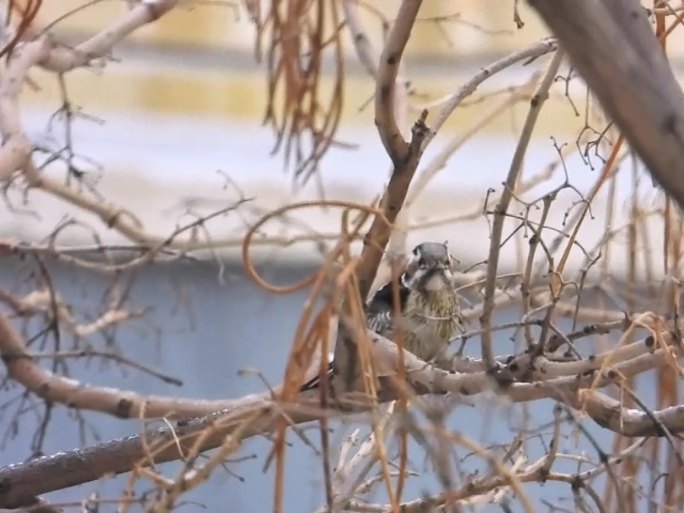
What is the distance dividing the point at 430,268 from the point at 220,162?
874 millimetres

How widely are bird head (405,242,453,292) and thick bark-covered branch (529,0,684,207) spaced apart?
0.53m

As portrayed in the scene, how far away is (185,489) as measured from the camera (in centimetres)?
48

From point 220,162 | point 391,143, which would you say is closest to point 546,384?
point 391,143

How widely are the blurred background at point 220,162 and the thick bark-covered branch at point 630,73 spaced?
4.14 ft

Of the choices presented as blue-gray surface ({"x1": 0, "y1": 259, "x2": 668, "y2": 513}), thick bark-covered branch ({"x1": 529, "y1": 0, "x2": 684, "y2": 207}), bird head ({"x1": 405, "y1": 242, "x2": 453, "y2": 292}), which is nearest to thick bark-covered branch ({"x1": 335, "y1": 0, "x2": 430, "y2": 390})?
thick bark-covered branch ({"x1": 529, "y1": 0, "x2": 684, "y2": 207})

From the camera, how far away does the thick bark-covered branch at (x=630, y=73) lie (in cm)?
32

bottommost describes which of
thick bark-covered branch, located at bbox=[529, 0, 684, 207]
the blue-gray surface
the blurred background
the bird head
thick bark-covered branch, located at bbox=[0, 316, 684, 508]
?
thick bark-covered branch, located at bbox=[0, 316, 684, 508]

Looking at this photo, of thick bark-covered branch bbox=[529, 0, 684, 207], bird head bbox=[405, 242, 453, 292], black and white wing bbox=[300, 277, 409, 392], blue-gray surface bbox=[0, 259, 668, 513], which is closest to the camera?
thick bark-covered branch bbox=[529, 0, 684, 207]

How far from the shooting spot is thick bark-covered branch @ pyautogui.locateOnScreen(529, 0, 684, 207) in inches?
12.8

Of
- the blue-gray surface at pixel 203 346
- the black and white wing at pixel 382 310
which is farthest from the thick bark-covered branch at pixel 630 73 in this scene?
the blue-gray surface at pixel 203 346

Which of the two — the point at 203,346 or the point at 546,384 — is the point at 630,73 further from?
the point at 203,346

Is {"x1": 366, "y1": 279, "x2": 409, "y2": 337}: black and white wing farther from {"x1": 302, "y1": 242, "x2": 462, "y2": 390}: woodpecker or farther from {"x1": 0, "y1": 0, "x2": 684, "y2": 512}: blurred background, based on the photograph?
{"x1": 0, "y1": 0, "x2": 684, "y2": 512}: blurred background

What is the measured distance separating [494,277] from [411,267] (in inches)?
13.0

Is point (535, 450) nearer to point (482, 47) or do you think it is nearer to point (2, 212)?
point (482, 47)
